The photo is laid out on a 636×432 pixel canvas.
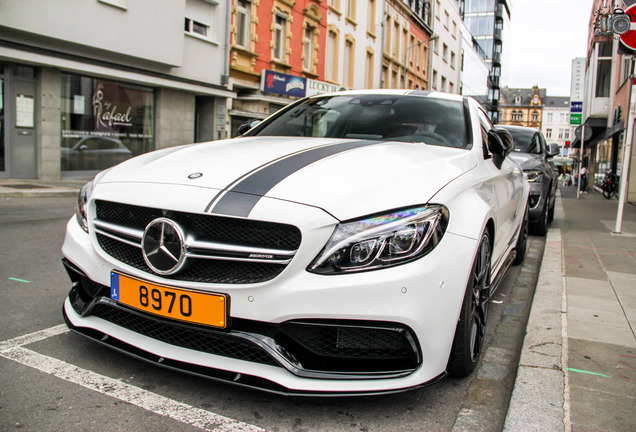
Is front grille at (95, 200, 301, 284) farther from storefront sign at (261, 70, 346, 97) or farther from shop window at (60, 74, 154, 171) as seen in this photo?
storefront sign at (261, 70, 346, 97)

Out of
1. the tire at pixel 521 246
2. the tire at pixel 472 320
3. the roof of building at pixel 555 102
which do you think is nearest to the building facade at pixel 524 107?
the roof of building at pixel 555 102

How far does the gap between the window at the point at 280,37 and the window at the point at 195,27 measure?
4041 millimetres

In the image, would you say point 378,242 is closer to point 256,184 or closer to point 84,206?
point 256,184

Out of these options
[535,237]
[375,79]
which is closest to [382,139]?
[535,237]

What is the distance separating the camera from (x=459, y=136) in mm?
3711

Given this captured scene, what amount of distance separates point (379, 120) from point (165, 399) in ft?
7.74

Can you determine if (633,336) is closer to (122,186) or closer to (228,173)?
(228,173)

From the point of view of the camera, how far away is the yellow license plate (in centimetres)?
221

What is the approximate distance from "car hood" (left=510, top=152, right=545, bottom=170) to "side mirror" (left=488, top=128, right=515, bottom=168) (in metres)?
3.98

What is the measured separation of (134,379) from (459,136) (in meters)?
2.45

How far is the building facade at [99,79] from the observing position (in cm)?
1305

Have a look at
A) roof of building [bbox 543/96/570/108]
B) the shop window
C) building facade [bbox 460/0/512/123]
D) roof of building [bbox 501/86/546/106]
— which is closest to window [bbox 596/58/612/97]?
the shop window

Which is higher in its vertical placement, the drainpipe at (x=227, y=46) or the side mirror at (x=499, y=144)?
the drainpipe at (x=227, y=46)

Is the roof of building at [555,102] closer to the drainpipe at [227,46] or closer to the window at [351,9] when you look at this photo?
the window at [351,9]
